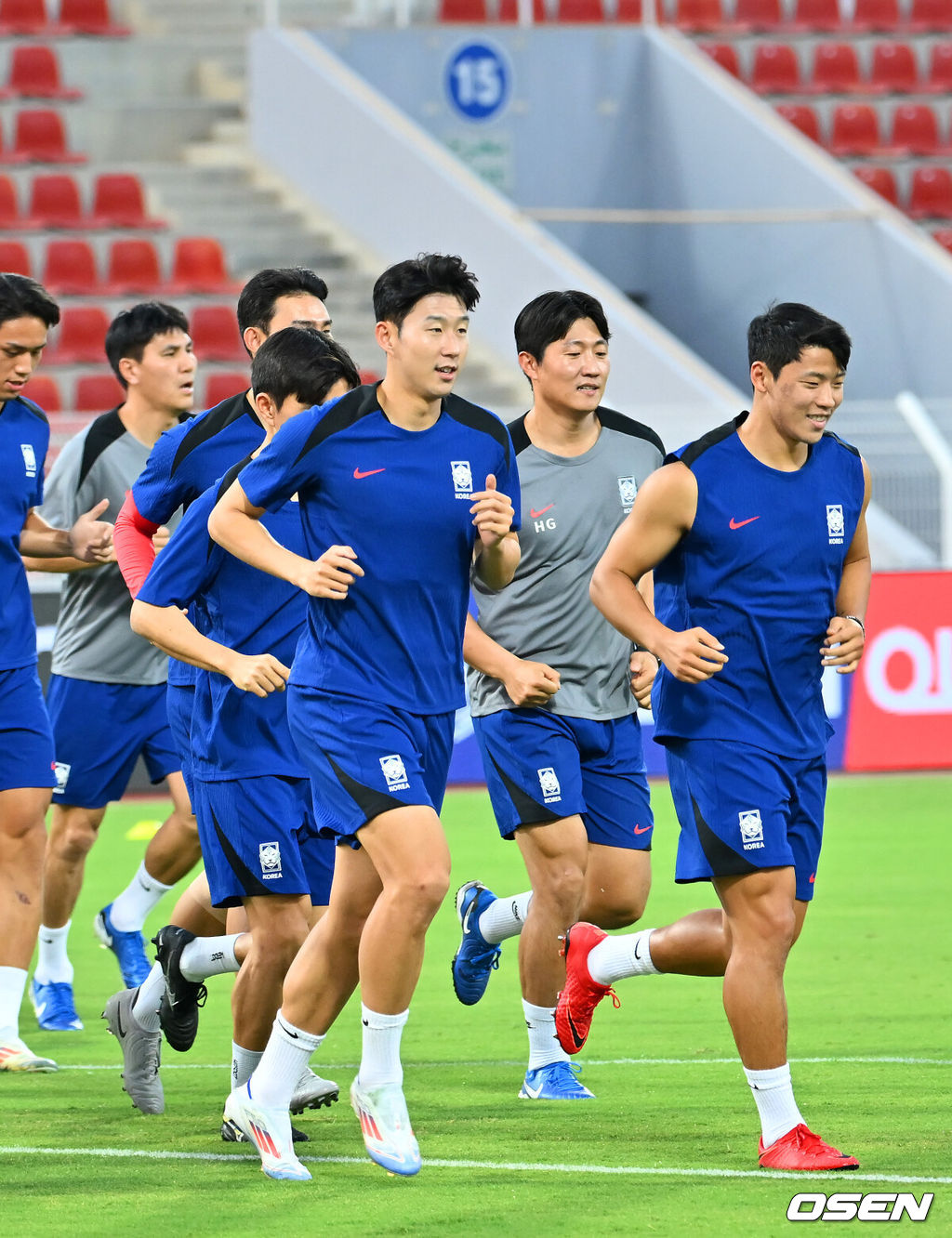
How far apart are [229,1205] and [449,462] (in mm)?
1822

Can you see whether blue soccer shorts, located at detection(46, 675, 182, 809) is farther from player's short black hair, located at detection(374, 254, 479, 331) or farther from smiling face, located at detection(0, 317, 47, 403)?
player's short black hair, located at detection(374, 254, 479, 331)

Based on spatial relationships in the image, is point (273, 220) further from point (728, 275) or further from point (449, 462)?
point (449, 462)

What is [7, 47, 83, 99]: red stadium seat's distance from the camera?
20.1 metres

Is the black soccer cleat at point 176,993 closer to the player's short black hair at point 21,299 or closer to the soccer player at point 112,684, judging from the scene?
the soccer player at point 112,684

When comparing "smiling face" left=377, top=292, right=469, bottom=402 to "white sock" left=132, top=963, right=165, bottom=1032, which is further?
"white sock" left=132, top=963, right=165, bottom=1032

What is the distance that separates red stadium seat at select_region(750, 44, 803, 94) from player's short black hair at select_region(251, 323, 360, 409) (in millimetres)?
17262

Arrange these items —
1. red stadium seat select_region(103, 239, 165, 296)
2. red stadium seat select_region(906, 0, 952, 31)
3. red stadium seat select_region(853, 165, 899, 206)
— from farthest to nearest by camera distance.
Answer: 1. red stadium seat select_region(906, 0, 952, 31)
2. red stadium seat select_region(853, 165, 899, 206)
3. red stadium seat select_region(103, 239, 165, 296)

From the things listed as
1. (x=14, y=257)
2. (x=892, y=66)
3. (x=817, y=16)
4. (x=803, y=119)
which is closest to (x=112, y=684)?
(x=14, y=257)

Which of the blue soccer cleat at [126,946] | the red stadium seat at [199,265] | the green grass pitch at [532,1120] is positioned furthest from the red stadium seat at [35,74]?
the blue soccer cleat at [126,946]

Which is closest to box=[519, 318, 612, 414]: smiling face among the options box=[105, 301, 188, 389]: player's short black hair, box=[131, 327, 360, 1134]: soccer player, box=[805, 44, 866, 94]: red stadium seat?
box=[131, 327, 360, 1134]: soccer player

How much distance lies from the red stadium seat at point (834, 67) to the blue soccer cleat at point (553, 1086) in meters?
17.6

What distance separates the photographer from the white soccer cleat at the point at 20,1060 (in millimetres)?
6590

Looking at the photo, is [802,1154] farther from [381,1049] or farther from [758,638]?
[758,638]

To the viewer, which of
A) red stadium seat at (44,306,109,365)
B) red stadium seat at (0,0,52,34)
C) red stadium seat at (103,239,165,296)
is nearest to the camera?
red stadium seat at (44,306,109,365)
